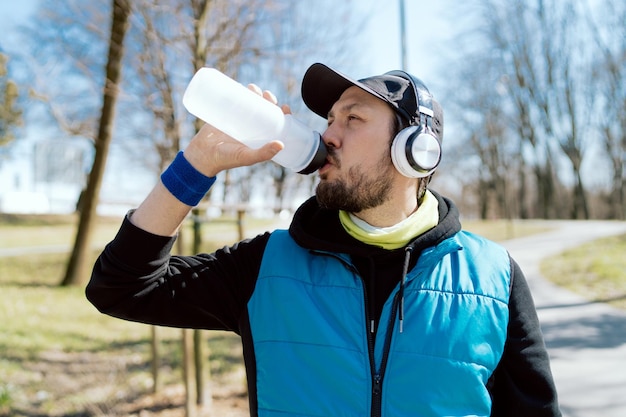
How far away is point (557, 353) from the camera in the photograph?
17.8 feet

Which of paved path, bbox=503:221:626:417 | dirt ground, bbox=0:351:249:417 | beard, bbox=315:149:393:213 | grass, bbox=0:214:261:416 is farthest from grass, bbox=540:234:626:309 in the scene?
beard, bbox=315:149:393:213

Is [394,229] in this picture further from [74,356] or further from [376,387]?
[74,356]

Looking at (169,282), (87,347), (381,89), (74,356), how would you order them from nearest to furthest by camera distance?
(169,282) → (381,89) → (74,356) → (87,347)

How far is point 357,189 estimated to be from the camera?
6.28 feet

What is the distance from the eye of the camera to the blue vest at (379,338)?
5.49ft

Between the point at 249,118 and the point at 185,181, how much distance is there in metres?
0.32

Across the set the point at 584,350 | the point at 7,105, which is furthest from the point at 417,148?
the point at 7,105

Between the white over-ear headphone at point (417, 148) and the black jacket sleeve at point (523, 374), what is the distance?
0.54 meters

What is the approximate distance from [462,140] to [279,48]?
3167 cm

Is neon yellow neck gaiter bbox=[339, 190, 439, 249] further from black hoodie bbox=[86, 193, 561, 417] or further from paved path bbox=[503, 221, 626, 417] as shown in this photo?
paved path bbox=[503, 221, 626, 417]

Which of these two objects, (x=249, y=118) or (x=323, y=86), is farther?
(x=323, y=86)

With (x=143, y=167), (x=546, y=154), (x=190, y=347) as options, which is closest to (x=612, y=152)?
(x=546, y=154)

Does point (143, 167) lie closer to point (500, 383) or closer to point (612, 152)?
point (500, 383)

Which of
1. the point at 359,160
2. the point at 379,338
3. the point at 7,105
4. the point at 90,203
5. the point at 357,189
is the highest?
the point at 7,105
